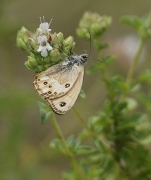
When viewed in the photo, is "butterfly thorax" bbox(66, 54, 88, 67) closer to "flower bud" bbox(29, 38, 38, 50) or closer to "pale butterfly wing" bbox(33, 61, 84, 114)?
"pale butterfly wing" bbox(33, 61, 84, 114)

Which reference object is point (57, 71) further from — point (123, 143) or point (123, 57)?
point (123, 57)

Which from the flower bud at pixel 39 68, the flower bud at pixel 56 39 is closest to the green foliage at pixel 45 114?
the flower bud at pixel 39 68

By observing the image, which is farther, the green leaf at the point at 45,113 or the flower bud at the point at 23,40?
the flower bud at the point at 23,40

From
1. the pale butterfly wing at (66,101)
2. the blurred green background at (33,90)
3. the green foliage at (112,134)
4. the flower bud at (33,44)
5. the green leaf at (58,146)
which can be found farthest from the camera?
the blurred green background at (33,90)

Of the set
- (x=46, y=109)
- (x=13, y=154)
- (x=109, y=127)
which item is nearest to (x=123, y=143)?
(x=109, y=127)

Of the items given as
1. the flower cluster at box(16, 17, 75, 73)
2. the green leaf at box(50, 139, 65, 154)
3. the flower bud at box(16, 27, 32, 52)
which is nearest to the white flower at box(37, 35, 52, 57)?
the flower cluster at box(16, 17, 75, 73)

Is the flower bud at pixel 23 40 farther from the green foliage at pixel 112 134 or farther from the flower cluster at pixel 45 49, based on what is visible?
the green foliage at pixel 112 134

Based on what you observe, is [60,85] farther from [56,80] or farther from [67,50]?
[67,50]

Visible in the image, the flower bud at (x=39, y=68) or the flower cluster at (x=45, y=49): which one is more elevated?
the flower cluster at (x=45, y=49)

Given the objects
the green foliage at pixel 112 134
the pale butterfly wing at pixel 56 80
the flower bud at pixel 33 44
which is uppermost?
the flower bud at pixel 33 44
